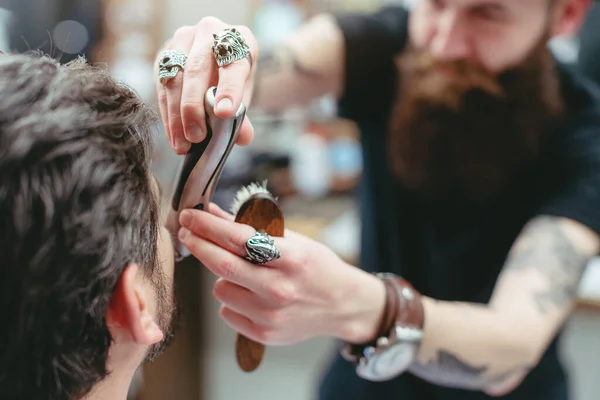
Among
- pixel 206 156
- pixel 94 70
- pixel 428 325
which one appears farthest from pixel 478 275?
pixel 94 70

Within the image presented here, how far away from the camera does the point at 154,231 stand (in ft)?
2.03

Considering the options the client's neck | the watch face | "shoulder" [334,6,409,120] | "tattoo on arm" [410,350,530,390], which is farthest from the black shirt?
the client's neck

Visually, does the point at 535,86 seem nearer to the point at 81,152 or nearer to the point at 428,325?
the point at 428,325

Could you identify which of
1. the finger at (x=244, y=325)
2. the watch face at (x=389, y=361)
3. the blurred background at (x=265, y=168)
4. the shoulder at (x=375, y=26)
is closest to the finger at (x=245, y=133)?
the finger at (x=244, y=325)

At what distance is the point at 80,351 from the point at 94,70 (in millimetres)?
301

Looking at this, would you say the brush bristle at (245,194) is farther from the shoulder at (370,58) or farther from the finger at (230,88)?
the shoulder at (370,58)

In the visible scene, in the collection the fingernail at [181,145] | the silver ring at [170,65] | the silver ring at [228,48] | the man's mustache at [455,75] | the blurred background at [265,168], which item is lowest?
the blurred background at [265,168]

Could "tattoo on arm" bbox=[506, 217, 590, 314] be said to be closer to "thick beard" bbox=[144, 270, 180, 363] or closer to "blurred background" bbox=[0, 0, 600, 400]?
"thick beard" bbox=[144, 270, 180, 363]

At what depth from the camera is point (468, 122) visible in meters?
1.19

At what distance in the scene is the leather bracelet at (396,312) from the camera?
79cm

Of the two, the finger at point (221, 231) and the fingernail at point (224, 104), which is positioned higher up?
the fingernail at point (224, 104)

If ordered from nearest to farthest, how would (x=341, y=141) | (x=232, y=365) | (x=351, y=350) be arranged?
(x=351, y=350) → (x=232, y=365) → (x=341, y=141)

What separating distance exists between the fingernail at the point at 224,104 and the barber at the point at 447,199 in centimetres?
14

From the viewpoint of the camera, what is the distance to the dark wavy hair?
0.50 metres
